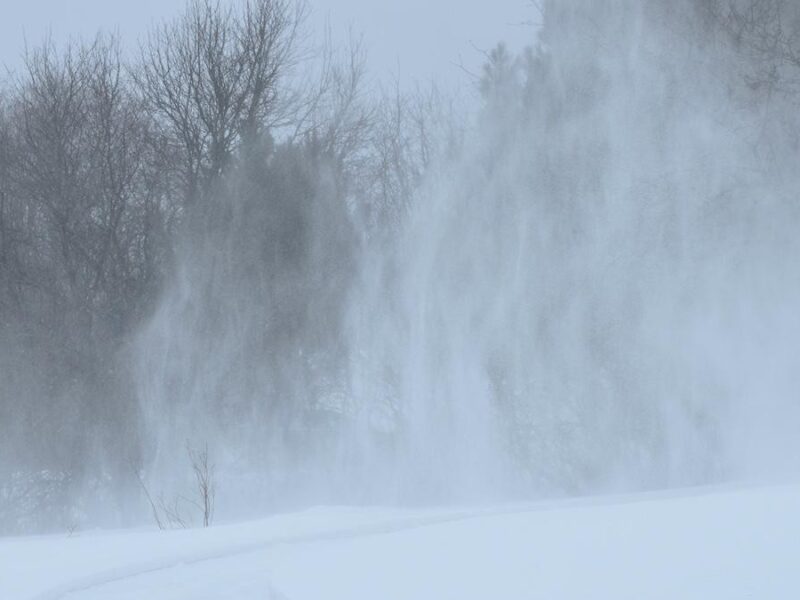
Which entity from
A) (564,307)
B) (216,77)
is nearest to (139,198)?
(216,77)

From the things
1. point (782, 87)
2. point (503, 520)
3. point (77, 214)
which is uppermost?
point (77, 214)

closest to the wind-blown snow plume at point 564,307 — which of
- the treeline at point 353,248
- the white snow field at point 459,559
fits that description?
the treeline at point 353,248

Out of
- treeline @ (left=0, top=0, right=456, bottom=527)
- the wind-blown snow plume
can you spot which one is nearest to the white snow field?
the wind-blown snow plume

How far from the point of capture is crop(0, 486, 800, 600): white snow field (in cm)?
425

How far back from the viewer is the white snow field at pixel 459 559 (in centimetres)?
425

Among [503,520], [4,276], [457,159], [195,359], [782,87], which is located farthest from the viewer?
[4,276]

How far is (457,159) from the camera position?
15805 millimetres

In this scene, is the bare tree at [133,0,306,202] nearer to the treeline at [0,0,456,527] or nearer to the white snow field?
the treeline at [0,0,456,527]

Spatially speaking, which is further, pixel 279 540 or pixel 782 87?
pixel 782 87

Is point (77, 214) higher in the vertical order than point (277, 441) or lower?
higher

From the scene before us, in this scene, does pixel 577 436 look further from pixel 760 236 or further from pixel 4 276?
pixel 4 276

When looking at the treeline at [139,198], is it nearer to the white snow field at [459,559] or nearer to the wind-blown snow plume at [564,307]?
the wind-blown snow plume at [564,307]

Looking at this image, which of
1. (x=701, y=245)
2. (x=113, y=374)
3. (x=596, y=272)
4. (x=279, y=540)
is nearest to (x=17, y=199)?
(x=113, y=374)

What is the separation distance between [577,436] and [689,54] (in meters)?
4.76
